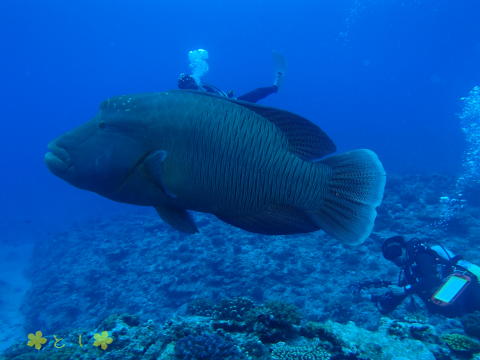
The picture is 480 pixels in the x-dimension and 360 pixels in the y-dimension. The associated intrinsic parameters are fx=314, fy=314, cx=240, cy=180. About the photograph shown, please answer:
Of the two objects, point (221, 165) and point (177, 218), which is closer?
point (221, 165)

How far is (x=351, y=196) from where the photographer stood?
1.71 m

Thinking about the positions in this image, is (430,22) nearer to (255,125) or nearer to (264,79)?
(264,79)

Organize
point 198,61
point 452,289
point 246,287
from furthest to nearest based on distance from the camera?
point 198,61 → point 246,287 → point 452,289

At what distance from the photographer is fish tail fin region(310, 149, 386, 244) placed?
65.8 inches

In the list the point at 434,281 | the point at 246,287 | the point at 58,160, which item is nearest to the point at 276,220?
the point at 58,160

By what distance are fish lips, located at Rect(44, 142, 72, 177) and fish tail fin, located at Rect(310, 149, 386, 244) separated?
50.7 inches

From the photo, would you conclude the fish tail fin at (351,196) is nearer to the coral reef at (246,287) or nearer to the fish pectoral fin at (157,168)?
the fish pectoral fin at (157,168)

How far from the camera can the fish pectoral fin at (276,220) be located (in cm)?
169

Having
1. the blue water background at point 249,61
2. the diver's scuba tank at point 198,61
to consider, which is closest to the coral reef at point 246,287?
the diver's scuba tank at point 198,61

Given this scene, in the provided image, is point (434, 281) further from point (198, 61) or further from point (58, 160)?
point (198, 61)

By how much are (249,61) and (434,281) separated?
501 feet

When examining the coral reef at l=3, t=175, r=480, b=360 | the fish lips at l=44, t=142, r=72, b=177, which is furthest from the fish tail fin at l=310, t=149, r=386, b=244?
the coral reef at l=3, t=175, r=480, b=360

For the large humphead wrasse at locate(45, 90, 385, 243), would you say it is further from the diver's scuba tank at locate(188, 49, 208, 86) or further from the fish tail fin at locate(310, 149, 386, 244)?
the diver's scuba tank at locate(188, 49, 208, 86)

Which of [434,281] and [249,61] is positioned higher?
[249,61]
